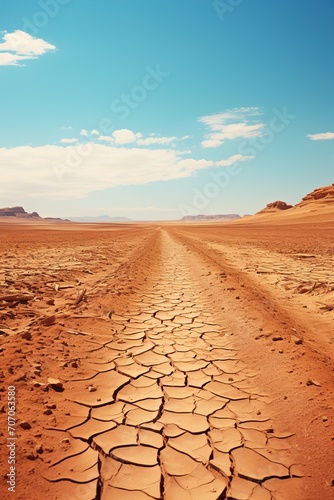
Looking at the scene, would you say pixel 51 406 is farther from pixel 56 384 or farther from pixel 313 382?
pixel 313 382

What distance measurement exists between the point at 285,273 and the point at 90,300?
6104 mm

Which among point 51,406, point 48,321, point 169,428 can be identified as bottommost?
point 169,428

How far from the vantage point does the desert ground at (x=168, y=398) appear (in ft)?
6.39

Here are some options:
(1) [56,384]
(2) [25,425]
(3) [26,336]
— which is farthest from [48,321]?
(2) [25,425]

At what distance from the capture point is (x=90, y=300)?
6.02 m

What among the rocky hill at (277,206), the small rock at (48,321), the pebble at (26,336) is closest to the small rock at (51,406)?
the pebble at (26,336)

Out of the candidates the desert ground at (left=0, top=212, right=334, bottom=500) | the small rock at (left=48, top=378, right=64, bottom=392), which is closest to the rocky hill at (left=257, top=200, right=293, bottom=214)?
the desert ground at (left=0, top=212, right=334, bottom=500)

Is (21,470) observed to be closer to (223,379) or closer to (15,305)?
(223,379)

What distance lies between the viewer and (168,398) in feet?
9.46

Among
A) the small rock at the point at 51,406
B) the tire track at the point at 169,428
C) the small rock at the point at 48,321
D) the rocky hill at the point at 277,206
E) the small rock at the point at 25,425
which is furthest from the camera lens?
the rocky hill at the point at 277,206

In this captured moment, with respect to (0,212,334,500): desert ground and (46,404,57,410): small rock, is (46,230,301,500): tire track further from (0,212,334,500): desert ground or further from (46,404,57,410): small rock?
(46,404,57,410): small rock

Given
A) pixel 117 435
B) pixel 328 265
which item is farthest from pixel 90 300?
pixel 328 265

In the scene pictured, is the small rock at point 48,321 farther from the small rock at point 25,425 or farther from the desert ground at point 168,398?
the small rock at point 25,425

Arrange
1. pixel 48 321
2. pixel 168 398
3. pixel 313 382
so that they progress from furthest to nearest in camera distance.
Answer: pixel 48 321
pixel 313 382
pixel 168 398
